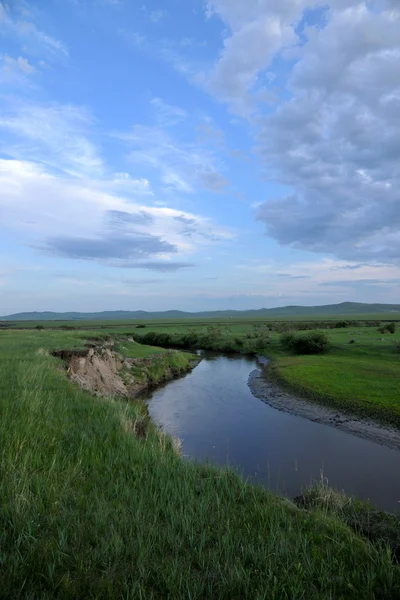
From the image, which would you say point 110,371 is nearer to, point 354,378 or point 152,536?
point 354,378

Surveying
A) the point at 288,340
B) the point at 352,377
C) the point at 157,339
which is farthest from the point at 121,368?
the point at 157,339

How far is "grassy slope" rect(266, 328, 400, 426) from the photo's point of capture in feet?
76.6

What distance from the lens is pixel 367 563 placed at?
4.42m

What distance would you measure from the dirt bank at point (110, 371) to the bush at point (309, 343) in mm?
17875

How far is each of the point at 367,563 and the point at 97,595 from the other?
10.9 ft

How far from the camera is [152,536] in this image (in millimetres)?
4457

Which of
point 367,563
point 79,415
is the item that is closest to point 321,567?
point 367,563

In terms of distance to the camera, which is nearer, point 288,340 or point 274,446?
point 274,446

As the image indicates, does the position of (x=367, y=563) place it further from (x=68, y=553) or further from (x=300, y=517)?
(x=68, y=553)

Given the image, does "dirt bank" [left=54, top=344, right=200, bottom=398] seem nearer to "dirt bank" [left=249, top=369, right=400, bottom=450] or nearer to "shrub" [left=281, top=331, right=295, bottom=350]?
"dirt bank" [left=249, top=369, right=400, bottom=450]

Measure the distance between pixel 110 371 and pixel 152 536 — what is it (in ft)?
85.8

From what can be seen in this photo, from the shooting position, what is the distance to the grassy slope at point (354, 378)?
2335 centimetres

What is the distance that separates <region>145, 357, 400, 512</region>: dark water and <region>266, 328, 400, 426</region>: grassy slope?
4.18 meters

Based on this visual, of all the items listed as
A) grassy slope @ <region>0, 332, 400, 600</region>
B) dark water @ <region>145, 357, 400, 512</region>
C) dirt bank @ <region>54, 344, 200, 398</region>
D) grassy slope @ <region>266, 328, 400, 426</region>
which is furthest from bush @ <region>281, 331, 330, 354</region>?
grassy slope @ <region>0, 332, 400, 600</region>
